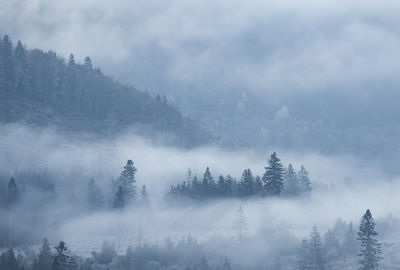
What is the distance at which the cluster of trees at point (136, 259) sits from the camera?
11944 cm

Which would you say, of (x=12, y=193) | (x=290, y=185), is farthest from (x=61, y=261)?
(x=290, y=185)

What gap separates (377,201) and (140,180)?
177 feet

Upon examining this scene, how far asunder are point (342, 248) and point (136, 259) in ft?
105

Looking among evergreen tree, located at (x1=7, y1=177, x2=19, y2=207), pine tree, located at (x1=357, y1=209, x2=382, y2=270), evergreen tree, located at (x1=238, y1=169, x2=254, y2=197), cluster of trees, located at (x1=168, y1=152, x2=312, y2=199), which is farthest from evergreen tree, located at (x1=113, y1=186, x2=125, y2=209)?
pine tree, located at (x1=357, y1=209, x2=382, y2=270)

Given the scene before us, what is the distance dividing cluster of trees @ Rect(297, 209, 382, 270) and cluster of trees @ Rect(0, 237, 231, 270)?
39.9ft

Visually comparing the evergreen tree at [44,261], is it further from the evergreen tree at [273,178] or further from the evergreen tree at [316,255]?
the evergreen tree at [273,178]

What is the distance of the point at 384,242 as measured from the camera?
440 feet

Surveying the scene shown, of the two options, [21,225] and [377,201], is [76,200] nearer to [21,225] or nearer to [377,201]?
[21,225]

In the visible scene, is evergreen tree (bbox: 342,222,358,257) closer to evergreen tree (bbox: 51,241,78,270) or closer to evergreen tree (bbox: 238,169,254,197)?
evergreen tree (bbox: 238,169,254,197)

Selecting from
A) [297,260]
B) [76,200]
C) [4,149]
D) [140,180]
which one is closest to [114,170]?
[140,180]

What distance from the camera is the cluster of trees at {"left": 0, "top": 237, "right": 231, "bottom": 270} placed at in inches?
4702

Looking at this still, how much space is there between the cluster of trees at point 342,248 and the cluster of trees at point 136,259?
12151 mm

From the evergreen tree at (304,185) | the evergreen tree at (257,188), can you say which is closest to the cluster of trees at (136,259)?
the evergreen tree at (257,188)

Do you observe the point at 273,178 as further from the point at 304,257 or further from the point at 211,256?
the point at 304,257
